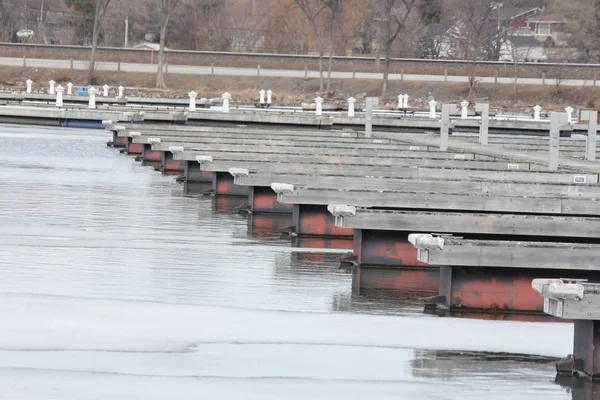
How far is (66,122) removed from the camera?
40.3 meters

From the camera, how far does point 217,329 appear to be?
8.83m

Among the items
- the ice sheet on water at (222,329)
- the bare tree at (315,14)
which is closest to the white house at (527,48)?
the bare tree at (315,14)

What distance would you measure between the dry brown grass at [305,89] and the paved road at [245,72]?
4.47 ft

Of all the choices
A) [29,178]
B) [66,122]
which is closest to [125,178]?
[29,178]

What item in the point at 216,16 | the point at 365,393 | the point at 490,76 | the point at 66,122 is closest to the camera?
the point at 365,393

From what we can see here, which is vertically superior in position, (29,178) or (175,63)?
(175,63)

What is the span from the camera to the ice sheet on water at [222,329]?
8.34 metres

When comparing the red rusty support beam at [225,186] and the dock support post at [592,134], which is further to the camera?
the red rusty support beam at [225,186]

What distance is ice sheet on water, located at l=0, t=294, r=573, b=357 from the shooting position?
27.4 feet

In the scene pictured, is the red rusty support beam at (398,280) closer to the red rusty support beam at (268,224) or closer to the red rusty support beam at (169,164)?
the red rusty support beam at (268,224)

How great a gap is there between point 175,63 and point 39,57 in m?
8.16

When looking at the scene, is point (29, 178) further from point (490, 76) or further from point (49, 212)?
point (490, 76)

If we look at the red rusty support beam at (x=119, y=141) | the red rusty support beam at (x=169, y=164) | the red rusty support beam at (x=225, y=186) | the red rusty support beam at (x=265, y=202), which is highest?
the red rusty support beam at (x=119, y=141)

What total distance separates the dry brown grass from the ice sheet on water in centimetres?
5366
